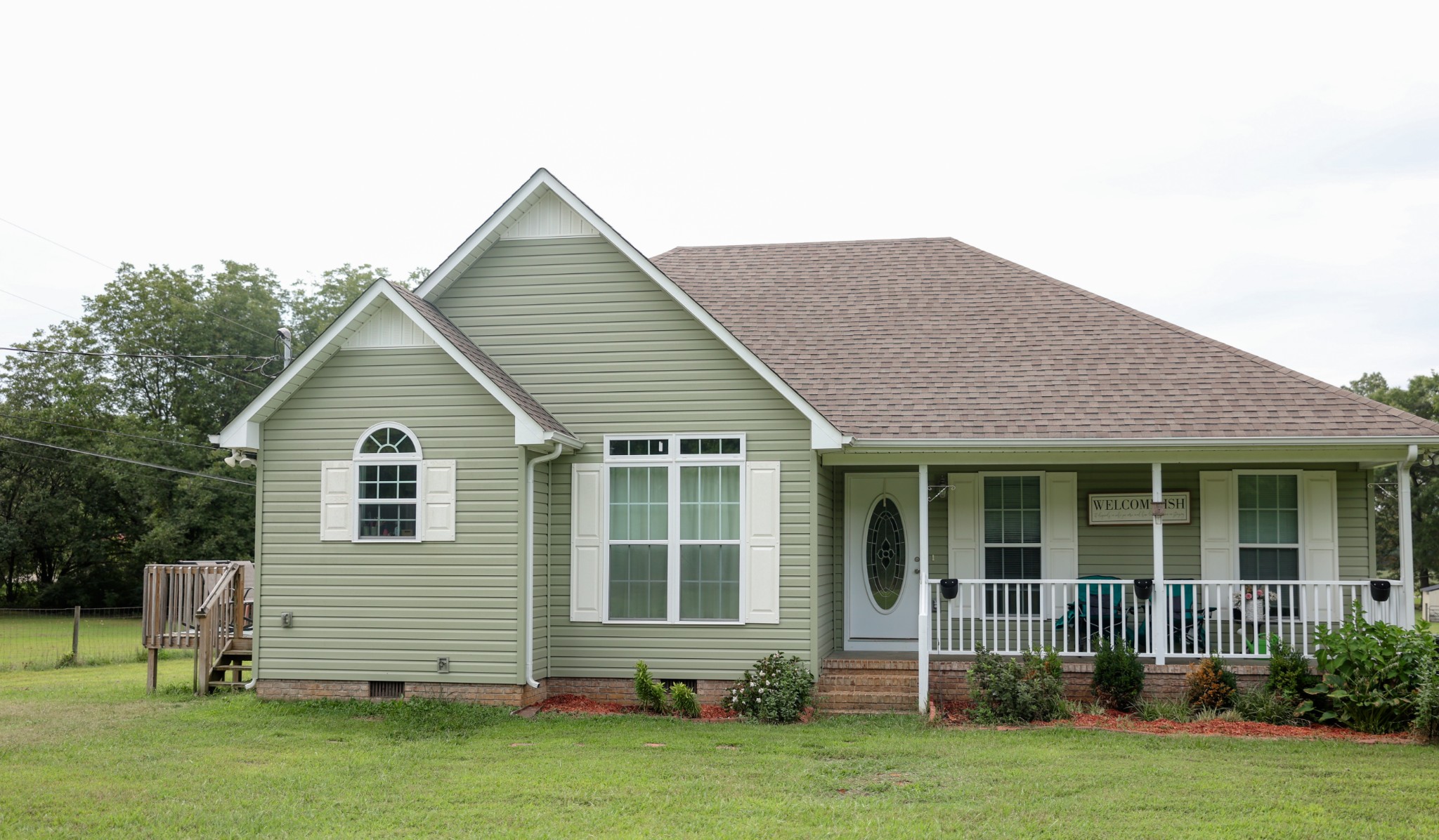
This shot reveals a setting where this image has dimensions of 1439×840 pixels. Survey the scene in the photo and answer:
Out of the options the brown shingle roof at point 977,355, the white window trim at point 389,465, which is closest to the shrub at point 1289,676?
the brown shingle roof at point 977,355

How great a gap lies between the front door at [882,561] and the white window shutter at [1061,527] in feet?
5.15

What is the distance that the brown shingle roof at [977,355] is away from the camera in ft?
41.8

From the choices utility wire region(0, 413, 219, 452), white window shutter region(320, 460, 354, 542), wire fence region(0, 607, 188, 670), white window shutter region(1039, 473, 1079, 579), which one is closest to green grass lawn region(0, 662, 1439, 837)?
white window shutter region(320, 460, 354, 542)

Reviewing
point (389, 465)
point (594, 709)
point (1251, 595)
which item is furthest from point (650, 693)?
point (1251, 595)

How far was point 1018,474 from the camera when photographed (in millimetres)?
13906

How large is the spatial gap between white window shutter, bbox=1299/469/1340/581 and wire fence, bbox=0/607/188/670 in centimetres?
1879

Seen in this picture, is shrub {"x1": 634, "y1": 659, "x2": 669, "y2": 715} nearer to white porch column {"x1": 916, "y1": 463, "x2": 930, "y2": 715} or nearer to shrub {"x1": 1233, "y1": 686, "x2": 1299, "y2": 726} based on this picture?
white porch column {"x1": 916, "y1": 463, "x2": 930, "y2": 715}

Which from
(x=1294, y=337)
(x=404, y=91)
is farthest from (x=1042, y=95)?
(x=1294, y=337)

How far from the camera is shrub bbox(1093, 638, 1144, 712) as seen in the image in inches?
459

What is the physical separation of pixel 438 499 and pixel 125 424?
106 ft

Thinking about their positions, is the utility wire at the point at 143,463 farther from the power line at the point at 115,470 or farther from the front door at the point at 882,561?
the front door at the point at 882,561

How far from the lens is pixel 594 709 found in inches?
474

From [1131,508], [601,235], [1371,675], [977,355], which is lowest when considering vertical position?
[1371,675]

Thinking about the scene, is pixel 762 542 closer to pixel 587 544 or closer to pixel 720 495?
pixel 720 495
